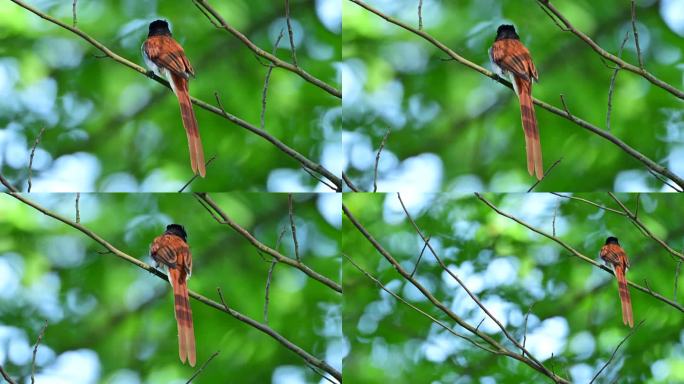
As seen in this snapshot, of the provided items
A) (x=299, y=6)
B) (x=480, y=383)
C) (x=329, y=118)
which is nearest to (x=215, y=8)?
(x=299, y=6)

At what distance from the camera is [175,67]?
3.59m

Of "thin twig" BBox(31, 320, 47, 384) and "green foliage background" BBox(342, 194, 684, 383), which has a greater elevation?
"green foliage background" BBox(342, 194, 684, 383)

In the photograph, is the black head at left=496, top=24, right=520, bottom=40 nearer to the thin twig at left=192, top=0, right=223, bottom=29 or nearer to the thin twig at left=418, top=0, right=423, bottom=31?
the thin twig at left=418, top=0, right=423, bottom=31

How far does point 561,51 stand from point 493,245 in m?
0.75

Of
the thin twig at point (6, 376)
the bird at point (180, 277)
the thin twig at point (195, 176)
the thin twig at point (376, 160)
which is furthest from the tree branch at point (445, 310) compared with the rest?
the thin twig at point (6, 376)

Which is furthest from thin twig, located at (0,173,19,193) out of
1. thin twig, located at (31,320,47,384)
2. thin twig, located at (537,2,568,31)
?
thin twig, located at (537,2,568,31)

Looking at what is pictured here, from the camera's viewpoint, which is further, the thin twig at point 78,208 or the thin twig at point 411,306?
the thin twig at point 411,306

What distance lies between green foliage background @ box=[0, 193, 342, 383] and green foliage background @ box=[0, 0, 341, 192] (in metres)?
0.10

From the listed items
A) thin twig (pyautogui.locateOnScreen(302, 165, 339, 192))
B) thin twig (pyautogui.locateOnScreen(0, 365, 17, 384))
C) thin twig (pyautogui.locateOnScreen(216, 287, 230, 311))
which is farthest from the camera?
thin twig (pyautogui.locateOnScreen(302, 165, 339, 192))

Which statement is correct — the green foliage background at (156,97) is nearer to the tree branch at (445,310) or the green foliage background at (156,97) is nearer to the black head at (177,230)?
the black head at (177,230)

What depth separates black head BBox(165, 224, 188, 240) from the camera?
363 centimetres

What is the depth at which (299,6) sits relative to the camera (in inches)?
148

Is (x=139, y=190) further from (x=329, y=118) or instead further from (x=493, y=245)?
(x=493, y=245)

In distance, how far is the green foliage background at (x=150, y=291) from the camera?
11.7 ft
